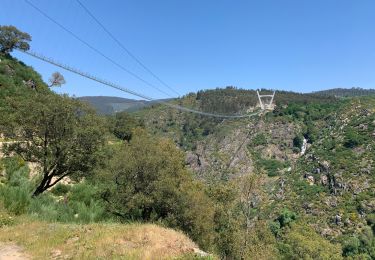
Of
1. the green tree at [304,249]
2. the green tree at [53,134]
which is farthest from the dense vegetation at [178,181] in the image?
the green tree at [304,249]

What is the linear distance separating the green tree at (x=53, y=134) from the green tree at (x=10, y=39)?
38.1m

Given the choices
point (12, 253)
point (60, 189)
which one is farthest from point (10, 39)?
→ point (12, 253)

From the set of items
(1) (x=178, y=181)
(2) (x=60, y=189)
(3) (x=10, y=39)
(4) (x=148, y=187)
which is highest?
(3) (x=10, y=39)

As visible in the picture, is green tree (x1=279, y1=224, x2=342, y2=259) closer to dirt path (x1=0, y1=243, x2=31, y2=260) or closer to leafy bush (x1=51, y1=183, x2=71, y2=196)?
leafy bush (x1=51, y1=183, x2=71, y2=196)

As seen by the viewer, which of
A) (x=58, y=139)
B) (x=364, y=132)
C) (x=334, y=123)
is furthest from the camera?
(x=334, y=123)

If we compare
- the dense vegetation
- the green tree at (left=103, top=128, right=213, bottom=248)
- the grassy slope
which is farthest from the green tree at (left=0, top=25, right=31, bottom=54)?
the grassy slope

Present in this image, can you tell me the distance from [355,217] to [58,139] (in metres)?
92.6

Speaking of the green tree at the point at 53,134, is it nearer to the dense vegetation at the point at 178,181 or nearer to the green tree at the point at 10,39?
the dense vegetation at the point at 178,181

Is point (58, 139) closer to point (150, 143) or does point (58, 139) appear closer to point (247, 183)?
point (150, 143)

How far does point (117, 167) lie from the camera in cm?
2170

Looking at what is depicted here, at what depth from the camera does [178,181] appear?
Result: 2391 centimetres

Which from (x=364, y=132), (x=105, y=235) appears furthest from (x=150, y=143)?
(x=364, y=132)

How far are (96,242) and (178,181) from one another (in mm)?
13605

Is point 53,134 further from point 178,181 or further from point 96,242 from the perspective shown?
point 96,242
